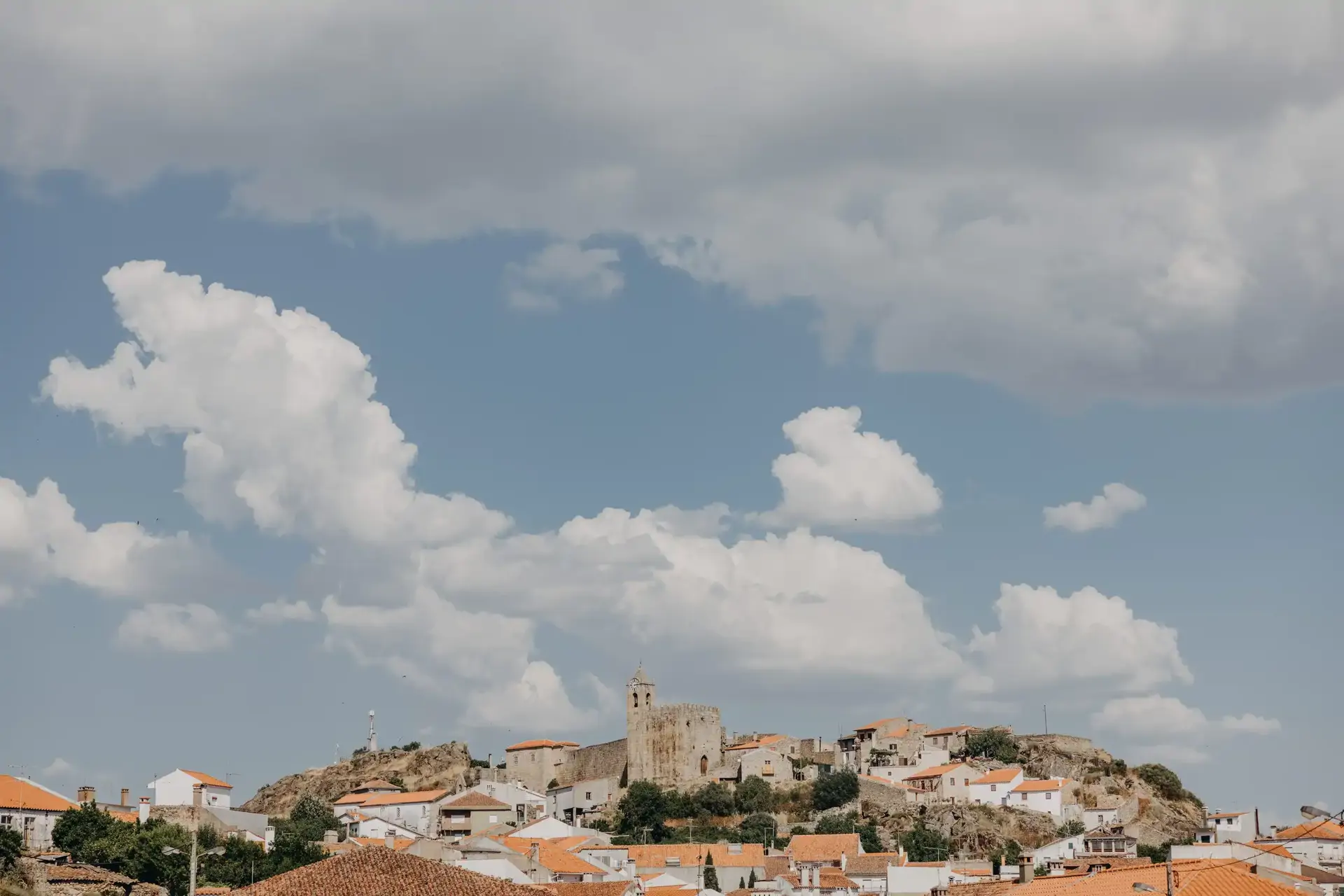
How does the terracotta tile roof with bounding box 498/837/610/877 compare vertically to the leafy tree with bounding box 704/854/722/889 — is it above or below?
above

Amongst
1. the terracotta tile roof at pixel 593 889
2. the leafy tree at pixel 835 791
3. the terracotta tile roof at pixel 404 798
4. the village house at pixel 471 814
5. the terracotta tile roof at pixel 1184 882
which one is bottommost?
the terracotta tile roof at pixel 593 889

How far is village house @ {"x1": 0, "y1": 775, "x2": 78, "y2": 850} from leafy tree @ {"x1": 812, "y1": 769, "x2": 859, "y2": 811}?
54.7 meters

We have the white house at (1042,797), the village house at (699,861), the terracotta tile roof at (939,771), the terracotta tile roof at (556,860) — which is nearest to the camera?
the terracotta tile roof at (556,860)

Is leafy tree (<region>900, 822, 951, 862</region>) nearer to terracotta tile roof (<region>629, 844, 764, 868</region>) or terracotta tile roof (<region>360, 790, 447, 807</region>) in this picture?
terracotta tile roof (<region>629, 844, 764, 868</region>)

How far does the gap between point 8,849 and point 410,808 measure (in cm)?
5650

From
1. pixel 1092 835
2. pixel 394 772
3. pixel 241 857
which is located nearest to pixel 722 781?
pixel 394 772

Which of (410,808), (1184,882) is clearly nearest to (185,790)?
(410,808)

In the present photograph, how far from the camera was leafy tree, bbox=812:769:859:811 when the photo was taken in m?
121

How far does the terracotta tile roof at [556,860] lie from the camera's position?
266 ft

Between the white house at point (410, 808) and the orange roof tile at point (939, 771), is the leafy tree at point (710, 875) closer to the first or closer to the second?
the white house at point (410, 808)

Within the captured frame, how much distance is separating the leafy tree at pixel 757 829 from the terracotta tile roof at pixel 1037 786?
18386 millimetres

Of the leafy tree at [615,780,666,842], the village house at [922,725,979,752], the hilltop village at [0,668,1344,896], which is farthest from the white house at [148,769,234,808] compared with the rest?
the village house at [922,725,979,752]

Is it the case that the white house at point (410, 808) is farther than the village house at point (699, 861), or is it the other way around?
the white house at point (410, 808)

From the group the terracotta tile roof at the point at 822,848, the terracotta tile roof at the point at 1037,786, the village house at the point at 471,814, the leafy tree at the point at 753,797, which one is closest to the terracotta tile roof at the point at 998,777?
the terracotta tile roof at the point at 1037,786
